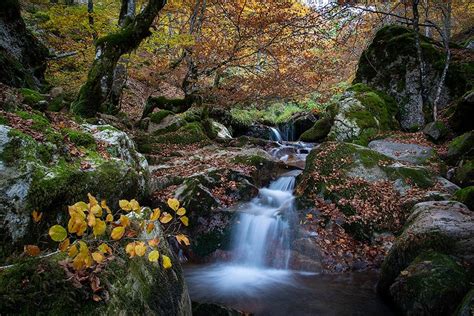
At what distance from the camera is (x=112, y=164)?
17.6 feet

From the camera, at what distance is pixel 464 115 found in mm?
9008

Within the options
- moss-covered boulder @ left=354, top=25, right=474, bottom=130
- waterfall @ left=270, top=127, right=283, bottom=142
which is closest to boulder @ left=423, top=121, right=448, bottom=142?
moss-covered boulder @ left=354, top=25, right=474, bottom=130

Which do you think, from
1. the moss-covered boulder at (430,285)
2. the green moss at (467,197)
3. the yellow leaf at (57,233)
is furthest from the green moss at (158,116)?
the yellow leaf at (57,233)

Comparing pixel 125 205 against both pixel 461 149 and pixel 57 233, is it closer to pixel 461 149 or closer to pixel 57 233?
pixel 57 233

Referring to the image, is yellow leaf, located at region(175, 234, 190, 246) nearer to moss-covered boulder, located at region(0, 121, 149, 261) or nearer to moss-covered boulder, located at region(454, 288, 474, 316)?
moss-covered boulder, located at region(0, 121, 149, 261)

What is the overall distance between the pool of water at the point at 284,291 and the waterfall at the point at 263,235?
24cm

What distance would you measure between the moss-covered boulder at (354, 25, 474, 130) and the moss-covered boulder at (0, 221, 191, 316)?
12.3 m

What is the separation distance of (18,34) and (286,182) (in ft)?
30.2

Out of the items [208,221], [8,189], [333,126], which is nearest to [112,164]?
[8,189]

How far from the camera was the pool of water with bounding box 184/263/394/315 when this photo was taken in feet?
14.8

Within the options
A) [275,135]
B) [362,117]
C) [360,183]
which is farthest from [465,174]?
[275,135]

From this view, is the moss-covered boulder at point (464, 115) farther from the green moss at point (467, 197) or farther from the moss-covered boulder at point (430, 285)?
the moss-covered boulder at point (430, 285)

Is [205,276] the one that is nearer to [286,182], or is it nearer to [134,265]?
[134,265]

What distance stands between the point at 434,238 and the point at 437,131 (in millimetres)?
6706
